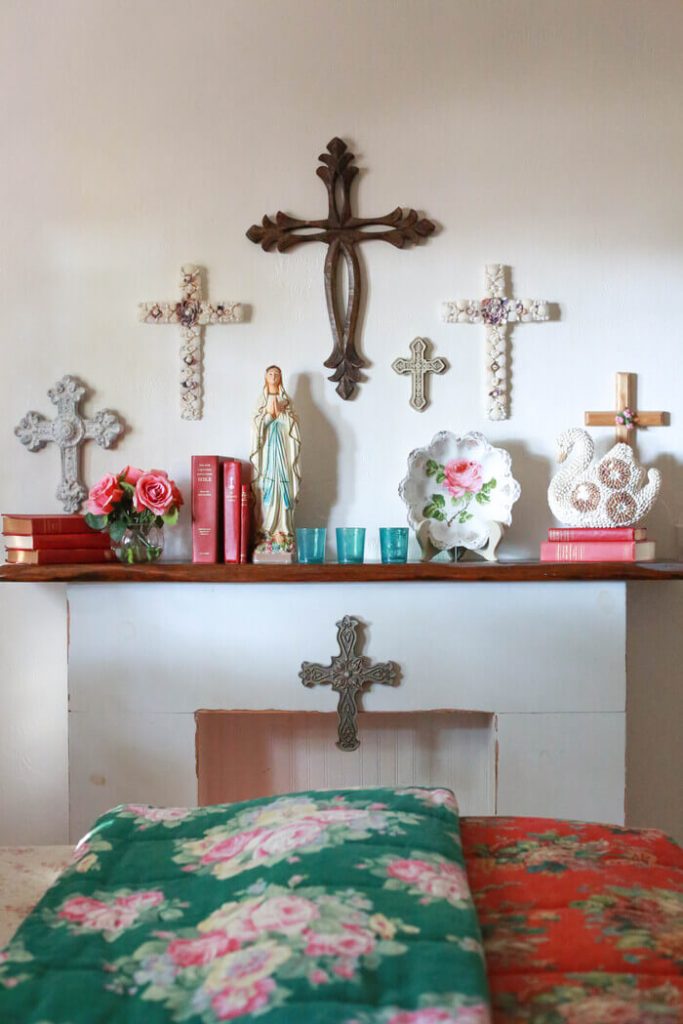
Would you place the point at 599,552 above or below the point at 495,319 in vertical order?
below

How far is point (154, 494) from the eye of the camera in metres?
2.46

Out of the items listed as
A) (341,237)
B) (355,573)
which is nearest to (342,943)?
(355,573)

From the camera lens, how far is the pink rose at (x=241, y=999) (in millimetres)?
787

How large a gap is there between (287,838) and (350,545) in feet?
4.81

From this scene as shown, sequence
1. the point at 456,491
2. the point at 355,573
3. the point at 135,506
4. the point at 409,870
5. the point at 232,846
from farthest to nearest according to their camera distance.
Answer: the point at 456,491
the point at 135,506
the point at 355,573
the point at 232,846
the point at 409,870

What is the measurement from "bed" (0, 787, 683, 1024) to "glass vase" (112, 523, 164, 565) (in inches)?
50.9

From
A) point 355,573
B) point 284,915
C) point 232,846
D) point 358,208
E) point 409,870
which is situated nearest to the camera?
point 284,915

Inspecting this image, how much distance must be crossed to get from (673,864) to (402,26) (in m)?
2.20

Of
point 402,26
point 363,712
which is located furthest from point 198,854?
point 402,26

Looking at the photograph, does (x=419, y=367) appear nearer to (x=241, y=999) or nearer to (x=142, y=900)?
(x=142, y=900)

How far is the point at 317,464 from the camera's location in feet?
8.81

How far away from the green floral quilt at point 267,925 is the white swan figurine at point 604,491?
1372 mm

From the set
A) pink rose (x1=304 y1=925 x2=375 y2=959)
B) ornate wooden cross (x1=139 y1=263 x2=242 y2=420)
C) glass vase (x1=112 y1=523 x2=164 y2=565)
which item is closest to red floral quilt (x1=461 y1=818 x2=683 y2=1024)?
pink rose (x1=304 y1=925 x2=375 y2=959)

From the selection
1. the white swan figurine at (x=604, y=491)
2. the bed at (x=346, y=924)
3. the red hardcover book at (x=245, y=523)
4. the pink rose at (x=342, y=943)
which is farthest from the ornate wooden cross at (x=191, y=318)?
the pink rose at (x=342, y=943)
